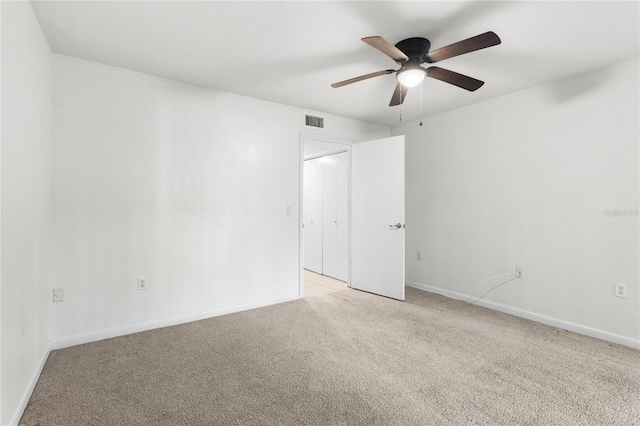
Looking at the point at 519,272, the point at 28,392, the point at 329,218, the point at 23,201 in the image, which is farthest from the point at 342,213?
the point at 28,392

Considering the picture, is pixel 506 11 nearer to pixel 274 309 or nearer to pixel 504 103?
pixel 504 103

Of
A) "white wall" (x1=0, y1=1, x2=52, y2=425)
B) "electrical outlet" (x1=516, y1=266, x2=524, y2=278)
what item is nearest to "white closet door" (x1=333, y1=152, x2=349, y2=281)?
"electrical outlet" (x1=516, y1=266, x2=524, y2=278)

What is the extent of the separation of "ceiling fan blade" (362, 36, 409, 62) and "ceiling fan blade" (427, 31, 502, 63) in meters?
0.21

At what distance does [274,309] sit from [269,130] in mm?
2049

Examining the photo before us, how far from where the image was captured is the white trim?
1609mm

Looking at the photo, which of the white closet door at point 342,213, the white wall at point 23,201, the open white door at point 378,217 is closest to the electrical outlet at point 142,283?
the white wall at point 23,201

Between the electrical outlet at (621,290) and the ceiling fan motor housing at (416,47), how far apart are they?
8.29ft

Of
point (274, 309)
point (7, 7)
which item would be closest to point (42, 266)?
point (7, 7)

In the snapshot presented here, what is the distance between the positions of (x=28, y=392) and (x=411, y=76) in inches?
125

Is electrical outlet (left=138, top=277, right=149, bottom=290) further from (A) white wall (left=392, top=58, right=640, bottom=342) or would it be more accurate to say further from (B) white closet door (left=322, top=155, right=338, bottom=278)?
(A) white wall (left=392, top=58, right=640, bottom=342)

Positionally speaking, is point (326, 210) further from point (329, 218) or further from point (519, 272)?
point (519, 272)

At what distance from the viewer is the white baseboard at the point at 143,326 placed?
2515mm

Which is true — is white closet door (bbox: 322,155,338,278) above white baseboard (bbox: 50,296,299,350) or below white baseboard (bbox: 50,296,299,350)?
above

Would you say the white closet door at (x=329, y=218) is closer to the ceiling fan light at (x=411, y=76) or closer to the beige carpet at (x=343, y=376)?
the beige carpet at (x=343, y=376)
